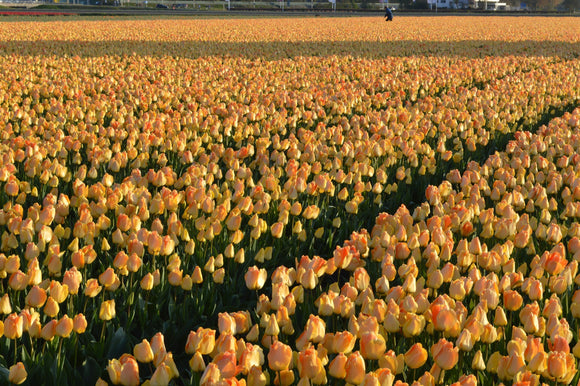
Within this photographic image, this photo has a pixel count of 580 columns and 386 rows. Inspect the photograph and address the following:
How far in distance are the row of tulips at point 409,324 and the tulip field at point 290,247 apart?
0.4 inches

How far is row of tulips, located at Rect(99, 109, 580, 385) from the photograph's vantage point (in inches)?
84.7

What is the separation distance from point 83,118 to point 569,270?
631cm

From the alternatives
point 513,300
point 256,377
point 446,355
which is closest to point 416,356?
point 446,355

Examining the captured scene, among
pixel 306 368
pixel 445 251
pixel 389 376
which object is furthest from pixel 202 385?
pixel 445 251

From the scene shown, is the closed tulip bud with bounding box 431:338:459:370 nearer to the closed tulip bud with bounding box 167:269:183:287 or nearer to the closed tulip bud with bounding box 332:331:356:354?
the closed tulip bud with bounding box 332:331:356:354

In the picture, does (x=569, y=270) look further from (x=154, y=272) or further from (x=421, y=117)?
(x=421, y=117)

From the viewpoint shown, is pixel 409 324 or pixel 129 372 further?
pixel 409 324

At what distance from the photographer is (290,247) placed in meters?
4.38

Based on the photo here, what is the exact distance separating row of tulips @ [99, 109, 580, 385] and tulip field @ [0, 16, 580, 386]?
0.03ft

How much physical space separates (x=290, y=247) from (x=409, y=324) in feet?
6.27

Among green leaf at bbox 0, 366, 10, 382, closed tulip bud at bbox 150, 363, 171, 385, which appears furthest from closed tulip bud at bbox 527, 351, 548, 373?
green leaf at bbox 0, 366, 10, 382

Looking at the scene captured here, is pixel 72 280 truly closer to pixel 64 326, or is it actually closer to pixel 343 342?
pixel 64 326

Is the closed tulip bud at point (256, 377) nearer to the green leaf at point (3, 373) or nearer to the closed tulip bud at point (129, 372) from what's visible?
the closed tulip bud at point (129, 372)

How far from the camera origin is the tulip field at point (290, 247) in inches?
94.0
